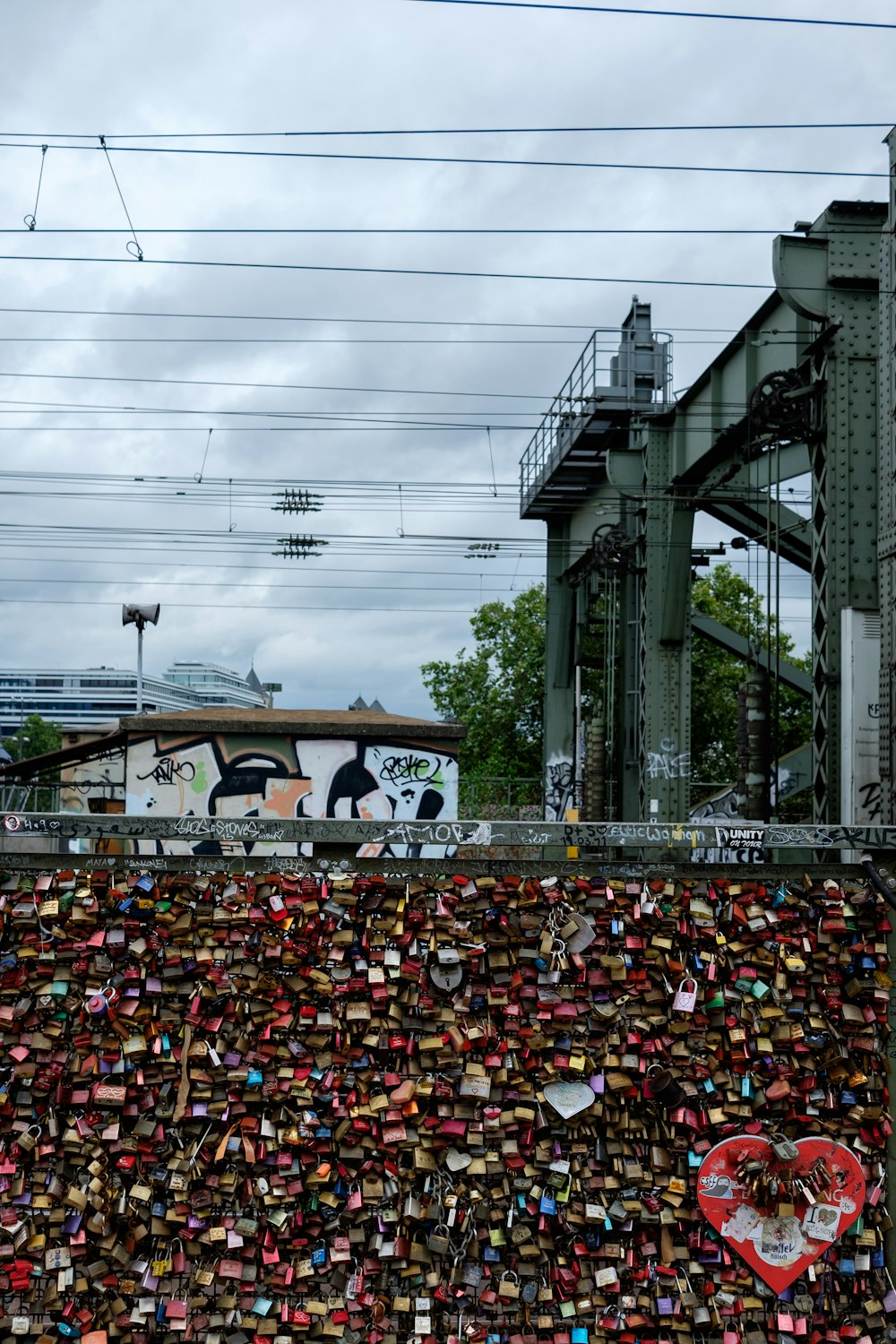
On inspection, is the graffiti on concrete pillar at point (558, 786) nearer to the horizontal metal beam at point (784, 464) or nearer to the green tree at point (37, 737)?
the horizontal metal beam at point (784, 464)

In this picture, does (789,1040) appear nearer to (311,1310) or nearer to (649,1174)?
(649,1174)

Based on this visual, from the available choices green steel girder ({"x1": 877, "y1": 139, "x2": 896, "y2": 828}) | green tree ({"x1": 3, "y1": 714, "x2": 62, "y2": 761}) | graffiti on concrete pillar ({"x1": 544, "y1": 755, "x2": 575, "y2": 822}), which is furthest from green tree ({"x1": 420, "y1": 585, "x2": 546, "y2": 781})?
green tree ({"x1": 3, "y1": 714, "x2": 62, "y2": 761})

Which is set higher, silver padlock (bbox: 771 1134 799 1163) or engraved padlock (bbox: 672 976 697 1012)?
engraved padlock (bbox: 672 976 697 1012)

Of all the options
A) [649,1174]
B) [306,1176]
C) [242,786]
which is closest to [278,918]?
[306,1176]

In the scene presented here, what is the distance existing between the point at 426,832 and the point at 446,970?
64cm

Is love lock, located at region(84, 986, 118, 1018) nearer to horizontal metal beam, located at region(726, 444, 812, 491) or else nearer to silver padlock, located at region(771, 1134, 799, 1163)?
silver padlock, located at region(771, 1134, 799, 1163)

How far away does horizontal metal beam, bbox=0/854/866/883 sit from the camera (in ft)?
17.8

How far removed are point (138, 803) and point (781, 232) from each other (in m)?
16.2

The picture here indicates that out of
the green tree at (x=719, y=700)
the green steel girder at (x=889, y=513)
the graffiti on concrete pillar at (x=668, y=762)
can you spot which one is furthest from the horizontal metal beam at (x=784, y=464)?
the green tree at (x=719, y=700)

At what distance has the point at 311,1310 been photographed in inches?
204

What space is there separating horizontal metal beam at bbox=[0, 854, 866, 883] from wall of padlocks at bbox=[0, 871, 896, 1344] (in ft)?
0.17

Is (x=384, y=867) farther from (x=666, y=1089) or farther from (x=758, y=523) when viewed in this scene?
(x=758, y=523)

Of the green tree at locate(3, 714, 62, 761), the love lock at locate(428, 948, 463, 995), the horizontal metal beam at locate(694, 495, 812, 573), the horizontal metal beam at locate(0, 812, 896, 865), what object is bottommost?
the green tree at locate(3, 714, 62, 761)

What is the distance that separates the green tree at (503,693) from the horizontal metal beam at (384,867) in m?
45.7
